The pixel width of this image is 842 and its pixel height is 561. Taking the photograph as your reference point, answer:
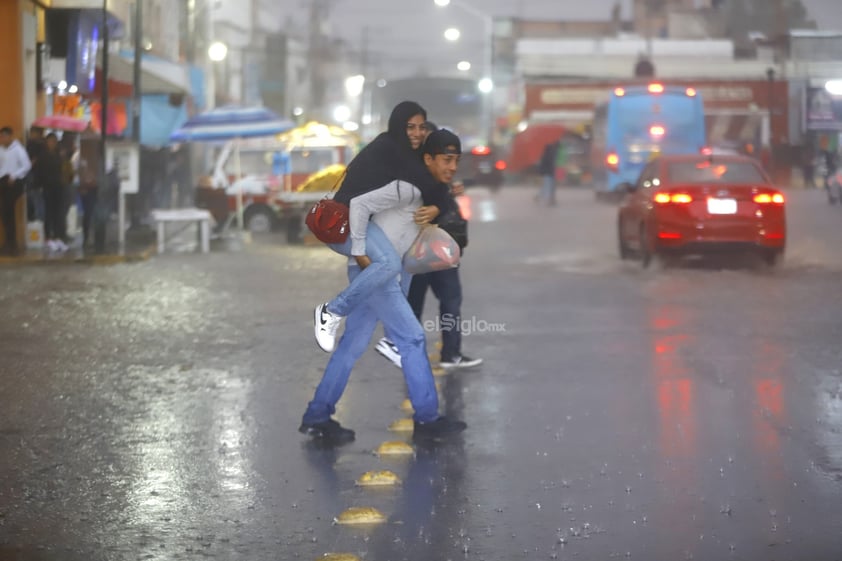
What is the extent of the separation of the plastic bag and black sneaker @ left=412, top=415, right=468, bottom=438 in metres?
0.83

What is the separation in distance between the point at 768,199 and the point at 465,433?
1096cm

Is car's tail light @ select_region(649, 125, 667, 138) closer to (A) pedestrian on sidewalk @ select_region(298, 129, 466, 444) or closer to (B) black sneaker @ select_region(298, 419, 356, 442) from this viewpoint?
(A) pedestrian on sidewalk @ select_region(298, 129, 466, 444)

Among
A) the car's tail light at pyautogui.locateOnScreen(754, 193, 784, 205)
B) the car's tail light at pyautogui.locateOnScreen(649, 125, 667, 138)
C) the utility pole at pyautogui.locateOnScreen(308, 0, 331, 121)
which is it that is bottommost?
the car's tail light at pyautogui.locateOnScreen(754, 193, 784, 205)

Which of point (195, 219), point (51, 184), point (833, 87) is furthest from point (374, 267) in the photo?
point (833, 87)

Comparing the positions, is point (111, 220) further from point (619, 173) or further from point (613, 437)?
point (613, 437)

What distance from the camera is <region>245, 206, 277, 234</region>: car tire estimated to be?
2869 cm

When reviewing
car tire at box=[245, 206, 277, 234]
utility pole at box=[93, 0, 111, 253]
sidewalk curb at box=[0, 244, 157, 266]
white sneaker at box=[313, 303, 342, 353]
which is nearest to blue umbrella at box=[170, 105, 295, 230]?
car tire at box=[245, 206, 277, 234]

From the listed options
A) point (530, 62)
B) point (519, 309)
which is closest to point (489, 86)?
point (530, 62)

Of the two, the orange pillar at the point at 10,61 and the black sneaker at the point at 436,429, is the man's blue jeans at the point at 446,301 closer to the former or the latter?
the black sneaker at the point at 436,429

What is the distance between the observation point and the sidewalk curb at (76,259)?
20531 mm

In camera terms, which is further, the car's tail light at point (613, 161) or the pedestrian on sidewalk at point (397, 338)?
the car's tail light at point (613, 161)

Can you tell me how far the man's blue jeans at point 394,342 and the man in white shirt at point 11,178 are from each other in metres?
14.8

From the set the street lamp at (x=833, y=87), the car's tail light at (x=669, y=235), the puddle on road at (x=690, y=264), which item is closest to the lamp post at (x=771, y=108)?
the street lamp at (x=833, y=87)

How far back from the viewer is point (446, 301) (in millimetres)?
10773
